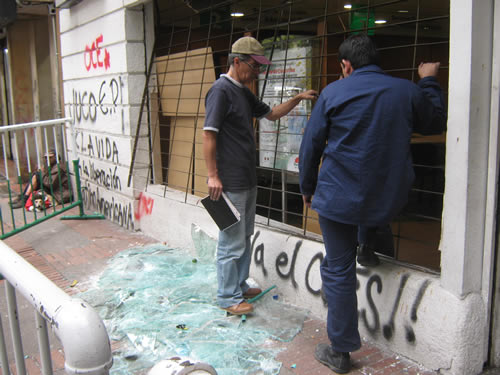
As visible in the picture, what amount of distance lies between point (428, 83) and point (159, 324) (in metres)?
2.43

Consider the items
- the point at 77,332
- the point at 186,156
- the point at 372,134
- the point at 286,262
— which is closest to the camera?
the point at 77,332

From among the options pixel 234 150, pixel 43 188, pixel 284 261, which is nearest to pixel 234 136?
pixel 234 150

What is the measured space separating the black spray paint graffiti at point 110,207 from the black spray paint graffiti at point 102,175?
158mm

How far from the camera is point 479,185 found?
247 centimetres

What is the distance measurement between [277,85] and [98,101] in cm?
330

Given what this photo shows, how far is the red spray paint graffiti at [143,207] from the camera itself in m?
5.64

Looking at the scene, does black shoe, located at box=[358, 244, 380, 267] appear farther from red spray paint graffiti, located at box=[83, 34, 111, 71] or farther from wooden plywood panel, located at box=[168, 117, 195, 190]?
red spray paint graffiti, located at box=[83, 34, 111, 71]

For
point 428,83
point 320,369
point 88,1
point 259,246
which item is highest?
point 88,1

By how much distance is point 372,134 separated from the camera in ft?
7.89

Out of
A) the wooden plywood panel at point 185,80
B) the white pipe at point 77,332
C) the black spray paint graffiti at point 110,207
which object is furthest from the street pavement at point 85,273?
the white pipe at point 77,332

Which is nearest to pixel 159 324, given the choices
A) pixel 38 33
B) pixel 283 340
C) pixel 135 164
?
pixel 283 340

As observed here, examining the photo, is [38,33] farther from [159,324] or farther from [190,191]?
[159,324]

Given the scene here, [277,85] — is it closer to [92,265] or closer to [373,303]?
[373,303]

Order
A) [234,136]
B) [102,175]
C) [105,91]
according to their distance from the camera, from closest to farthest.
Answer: [234,136] < [105,91] < [102,175]
